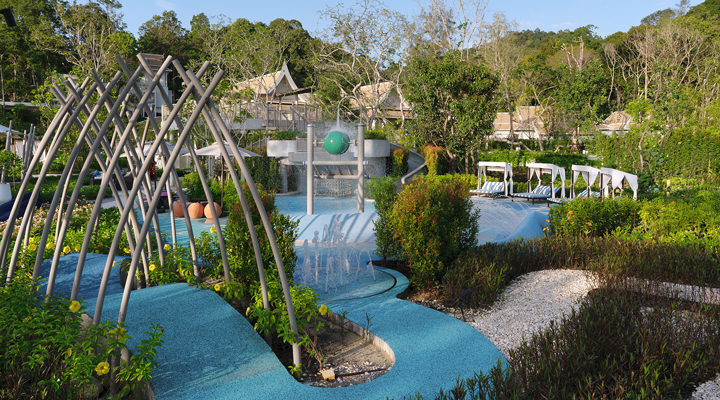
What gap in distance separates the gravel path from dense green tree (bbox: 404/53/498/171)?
47.2 ft

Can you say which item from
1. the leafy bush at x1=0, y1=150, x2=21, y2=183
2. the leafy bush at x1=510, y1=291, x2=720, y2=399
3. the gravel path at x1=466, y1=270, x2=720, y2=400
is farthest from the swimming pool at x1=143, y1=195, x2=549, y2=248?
the leafy bush at x1=0, y1=150, x2=21, y2=183

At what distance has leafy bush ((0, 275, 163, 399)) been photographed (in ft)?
10.7

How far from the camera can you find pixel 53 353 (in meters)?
3.58

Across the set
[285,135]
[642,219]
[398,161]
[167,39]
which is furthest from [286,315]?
[167,39]

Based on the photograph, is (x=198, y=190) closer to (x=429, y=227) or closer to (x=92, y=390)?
(x=429, y=227)

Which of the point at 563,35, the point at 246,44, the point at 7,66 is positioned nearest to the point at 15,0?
the point at 7,66

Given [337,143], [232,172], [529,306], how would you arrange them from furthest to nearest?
[337,143]
[529,306]
[232,172]

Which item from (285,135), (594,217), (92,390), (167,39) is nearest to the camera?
(92,390)

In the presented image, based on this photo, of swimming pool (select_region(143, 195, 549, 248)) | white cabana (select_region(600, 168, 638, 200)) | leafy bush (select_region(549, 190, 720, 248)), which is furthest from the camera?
white cabana (select_region(600, 168, 638, 200))

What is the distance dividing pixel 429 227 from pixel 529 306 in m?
1.68

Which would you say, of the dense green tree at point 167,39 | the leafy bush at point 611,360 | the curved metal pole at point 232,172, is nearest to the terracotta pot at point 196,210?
the curved metal pole at point 232,172

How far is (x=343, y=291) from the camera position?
6.80m

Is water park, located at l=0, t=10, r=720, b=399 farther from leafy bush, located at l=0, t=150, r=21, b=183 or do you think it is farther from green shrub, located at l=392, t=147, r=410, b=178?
green shrub, located at l=392, t=147, r=410, b=178

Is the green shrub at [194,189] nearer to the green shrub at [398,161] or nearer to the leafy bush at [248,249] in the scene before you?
the green shrub at [398,161]
